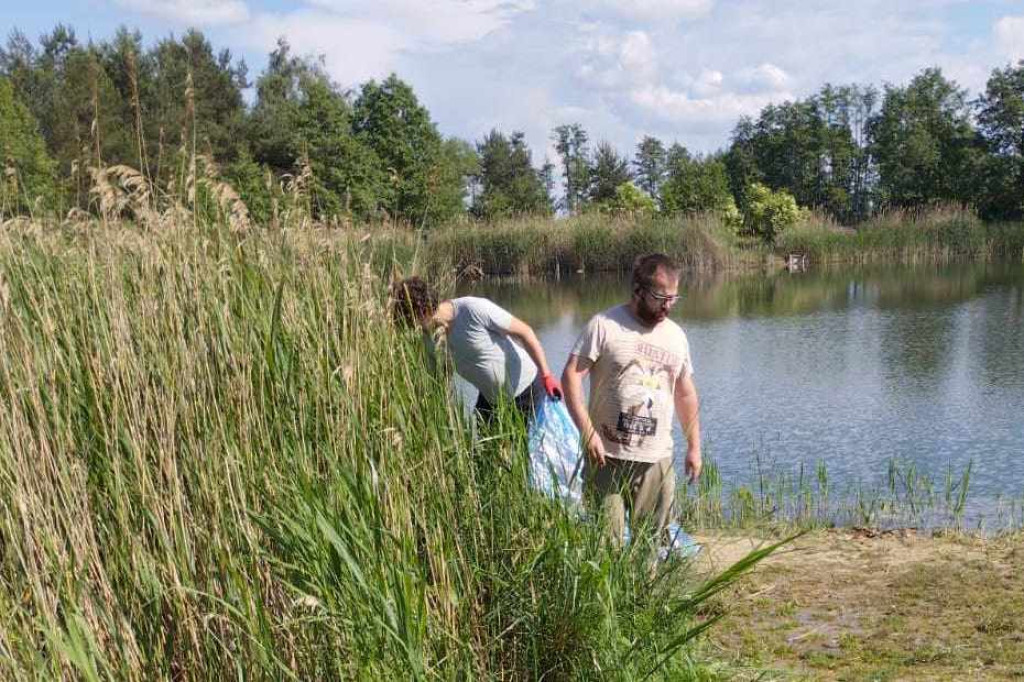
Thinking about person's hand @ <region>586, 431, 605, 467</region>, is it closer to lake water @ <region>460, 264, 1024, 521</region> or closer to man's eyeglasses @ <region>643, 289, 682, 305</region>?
man's eyeglasses @ <region>643, 289, 682, 305</region>

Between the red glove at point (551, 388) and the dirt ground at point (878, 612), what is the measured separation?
3.18 ft

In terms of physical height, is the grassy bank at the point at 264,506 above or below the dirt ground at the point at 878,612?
above

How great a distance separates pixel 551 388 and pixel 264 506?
2.22m

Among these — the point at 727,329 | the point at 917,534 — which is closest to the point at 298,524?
the point at 917,534

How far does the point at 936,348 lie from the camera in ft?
58.7

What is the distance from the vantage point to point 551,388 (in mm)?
5047

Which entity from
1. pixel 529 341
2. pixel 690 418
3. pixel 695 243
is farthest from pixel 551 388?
pixel 695 243

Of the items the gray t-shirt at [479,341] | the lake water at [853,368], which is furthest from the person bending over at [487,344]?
the lake water at [853,368]

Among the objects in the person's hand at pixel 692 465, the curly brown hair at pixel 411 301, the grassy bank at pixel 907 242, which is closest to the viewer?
the curly brown hair at pixel 411 301

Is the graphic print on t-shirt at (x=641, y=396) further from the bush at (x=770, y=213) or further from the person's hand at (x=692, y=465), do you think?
the bush at (x=770, y=213)

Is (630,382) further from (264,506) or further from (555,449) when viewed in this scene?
(264,506)

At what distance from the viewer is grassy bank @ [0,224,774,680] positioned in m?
2.77

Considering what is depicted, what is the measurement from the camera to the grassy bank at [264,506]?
2.77 meters

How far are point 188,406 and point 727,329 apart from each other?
1909cm
